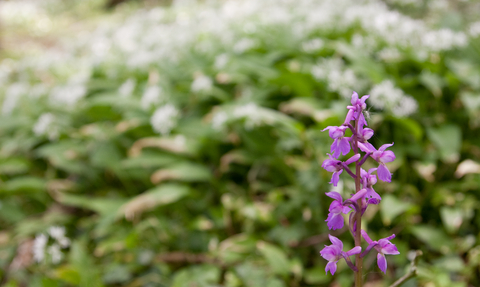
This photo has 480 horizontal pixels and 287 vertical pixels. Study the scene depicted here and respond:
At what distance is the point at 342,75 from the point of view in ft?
8.09

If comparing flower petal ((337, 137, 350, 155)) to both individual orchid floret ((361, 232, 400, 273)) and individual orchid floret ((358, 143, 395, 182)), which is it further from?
individual orchid floret ((361, 232, 400, 273))

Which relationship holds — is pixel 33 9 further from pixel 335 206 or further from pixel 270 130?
pixel 335 206

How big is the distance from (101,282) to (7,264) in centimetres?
109

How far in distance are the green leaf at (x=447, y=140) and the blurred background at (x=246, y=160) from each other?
0.03 ft

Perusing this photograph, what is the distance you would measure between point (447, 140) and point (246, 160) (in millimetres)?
1326

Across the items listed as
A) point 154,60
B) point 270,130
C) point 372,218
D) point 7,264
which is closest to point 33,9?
point 154,60

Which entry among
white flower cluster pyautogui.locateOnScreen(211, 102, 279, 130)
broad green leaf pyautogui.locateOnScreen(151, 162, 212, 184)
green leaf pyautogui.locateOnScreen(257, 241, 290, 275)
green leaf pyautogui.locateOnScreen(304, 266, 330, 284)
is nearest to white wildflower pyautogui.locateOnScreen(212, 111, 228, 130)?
white flower cluster pyautogui.locateOnScreen(211, 102, 279, 130)

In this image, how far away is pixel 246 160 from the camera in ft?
8.39

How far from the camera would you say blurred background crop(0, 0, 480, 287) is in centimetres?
204

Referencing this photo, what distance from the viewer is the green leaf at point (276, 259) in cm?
187

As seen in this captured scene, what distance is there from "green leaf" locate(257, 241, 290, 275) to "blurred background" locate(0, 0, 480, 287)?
0.03 ft

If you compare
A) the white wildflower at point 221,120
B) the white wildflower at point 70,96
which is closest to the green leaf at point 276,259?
the white wildflower at point 221,120

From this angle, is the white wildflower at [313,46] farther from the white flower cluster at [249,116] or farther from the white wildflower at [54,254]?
the white wildflower at [54,254]

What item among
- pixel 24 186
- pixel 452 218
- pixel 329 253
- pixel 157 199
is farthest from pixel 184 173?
pixel 329 253
